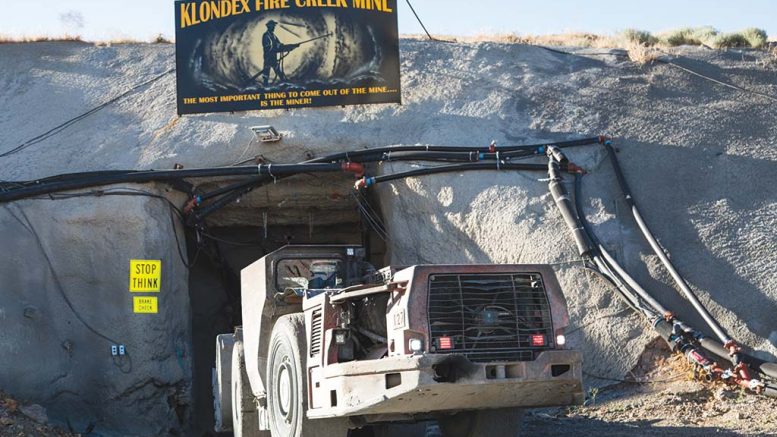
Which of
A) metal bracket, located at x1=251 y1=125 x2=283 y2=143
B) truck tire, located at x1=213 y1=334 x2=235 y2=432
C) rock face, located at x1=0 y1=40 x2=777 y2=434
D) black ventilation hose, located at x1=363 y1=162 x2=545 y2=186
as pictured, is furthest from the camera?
metal bracket, located at x1=251 y1=125 x2=283 y2=143

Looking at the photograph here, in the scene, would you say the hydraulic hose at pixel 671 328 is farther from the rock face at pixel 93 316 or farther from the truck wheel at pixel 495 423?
the rock face at pixel 93 316

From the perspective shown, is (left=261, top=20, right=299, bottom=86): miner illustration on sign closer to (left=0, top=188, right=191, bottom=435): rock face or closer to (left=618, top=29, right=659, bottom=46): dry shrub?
(left=0, top=188, right=191, bottom=435): rock face

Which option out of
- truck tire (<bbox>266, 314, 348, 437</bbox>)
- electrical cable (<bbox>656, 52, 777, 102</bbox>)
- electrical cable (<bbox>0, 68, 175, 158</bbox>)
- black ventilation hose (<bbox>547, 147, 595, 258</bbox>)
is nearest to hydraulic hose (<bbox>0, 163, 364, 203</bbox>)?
electrical cable (<bbox>0, 68, 175, 158</bbox>)

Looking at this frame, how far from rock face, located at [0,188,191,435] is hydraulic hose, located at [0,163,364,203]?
25 centimetres

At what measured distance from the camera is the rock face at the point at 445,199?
15.5m

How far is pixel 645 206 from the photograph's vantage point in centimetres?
1634

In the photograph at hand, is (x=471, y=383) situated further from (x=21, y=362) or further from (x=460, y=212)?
(x=21, y=362)

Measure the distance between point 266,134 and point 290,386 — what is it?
354 inches

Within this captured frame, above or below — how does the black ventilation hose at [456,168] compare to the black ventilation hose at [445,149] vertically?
below

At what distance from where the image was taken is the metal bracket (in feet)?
61.3

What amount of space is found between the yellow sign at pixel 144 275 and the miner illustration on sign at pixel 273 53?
13.8 ft

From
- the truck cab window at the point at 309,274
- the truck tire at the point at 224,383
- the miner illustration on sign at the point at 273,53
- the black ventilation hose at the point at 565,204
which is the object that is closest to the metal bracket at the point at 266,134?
the miner illustration on sign at the point at 273,53

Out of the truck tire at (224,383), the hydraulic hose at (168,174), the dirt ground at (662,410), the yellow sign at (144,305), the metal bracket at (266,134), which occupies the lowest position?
the dirt ground at (662,410)

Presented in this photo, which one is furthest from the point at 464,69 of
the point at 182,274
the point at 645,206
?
the point at 182,274
